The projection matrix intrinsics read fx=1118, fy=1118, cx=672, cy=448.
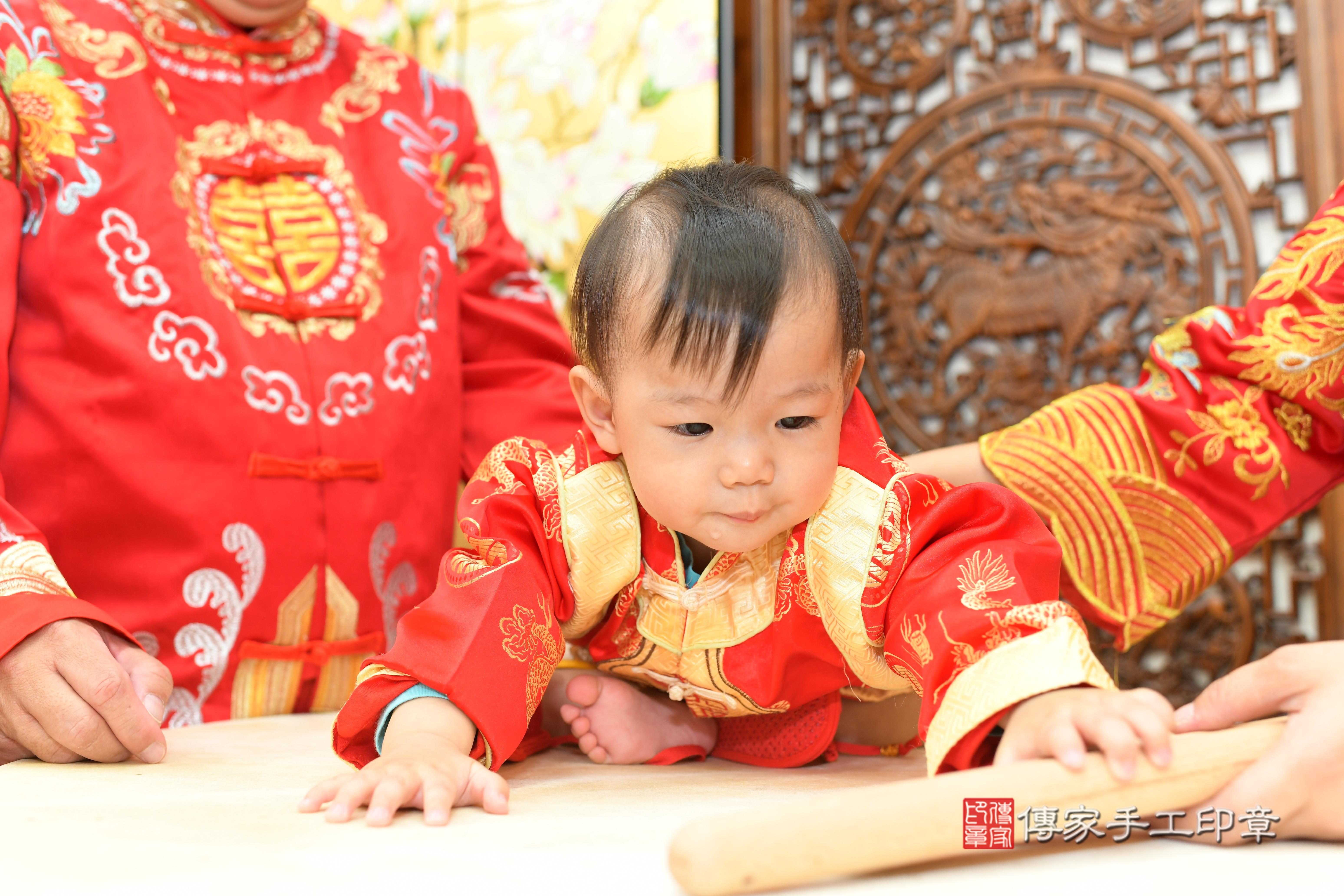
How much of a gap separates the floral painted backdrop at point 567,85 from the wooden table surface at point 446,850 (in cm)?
129

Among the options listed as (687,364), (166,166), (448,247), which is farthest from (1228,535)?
(166,166)

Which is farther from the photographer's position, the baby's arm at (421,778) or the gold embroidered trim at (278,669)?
the gold embroidered trim at (278,669)

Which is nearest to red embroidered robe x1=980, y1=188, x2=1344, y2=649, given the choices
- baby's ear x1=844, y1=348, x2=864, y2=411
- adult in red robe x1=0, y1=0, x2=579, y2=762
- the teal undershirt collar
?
baby's ear x1=844, y1=348, x2=864, y2=411

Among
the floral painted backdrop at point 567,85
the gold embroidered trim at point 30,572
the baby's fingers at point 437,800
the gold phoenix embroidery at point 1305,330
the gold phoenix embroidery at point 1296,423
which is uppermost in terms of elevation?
the floral painted backdrop at point 567,85

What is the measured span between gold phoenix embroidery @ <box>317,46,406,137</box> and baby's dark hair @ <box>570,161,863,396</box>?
603 mm

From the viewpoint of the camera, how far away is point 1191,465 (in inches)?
46.1

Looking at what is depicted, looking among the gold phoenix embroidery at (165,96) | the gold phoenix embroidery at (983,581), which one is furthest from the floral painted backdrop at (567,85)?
the gold phoenix embroidery at (983,581)

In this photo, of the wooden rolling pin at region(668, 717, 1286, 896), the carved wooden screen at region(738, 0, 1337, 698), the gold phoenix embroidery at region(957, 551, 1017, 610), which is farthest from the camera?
the carved wooden screen at region(738, 0, 1337, 698)

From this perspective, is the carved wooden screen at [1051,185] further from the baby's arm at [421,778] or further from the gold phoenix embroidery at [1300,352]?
the baby's arm at [421,778]

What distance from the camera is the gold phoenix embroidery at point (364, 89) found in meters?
1.45

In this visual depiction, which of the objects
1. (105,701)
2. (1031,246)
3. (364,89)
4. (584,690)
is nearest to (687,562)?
(584,690)

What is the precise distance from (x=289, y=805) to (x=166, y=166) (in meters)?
0.79

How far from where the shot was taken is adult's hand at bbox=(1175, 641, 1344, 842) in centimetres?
69

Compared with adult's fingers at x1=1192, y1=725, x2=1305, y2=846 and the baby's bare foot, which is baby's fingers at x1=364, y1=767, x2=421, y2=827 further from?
adult's fingers at x1=1192, y1=725, x2=1305, y2=846
